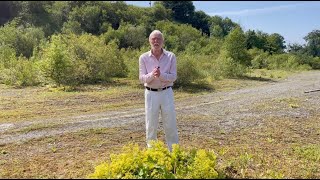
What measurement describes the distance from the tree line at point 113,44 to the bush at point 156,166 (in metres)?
2.06

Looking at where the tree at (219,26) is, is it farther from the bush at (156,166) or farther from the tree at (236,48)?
the bush at (156,166)

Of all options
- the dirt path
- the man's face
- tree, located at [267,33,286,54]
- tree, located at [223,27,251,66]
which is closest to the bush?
the man's face

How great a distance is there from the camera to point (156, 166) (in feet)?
13.8

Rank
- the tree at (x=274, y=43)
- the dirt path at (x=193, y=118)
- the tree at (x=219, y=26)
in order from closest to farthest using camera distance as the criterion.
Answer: the dirt path at (x=193, y=118) < the tree at (x=274, y=43) < the tree at (x=219, y=26)

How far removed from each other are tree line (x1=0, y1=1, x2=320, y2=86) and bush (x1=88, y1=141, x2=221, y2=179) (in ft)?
6.75

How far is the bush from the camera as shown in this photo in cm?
404

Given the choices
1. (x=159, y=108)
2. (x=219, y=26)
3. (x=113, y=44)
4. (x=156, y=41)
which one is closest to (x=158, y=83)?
(x=159, y=108)

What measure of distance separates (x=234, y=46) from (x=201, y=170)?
91.3ft

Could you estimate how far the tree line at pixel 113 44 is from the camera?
1875cm

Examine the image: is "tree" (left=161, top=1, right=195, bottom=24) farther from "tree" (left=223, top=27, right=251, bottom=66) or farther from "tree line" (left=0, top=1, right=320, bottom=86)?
"tree" (left=223, top=27, right=251, bottom=66)

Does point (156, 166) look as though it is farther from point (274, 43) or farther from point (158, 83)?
point (274, 43)

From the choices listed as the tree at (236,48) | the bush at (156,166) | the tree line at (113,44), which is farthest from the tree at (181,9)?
the bush at (156,166)

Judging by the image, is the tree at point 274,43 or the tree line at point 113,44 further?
the tree at point 274,43

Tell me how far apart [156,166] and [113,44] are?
20630 mm
